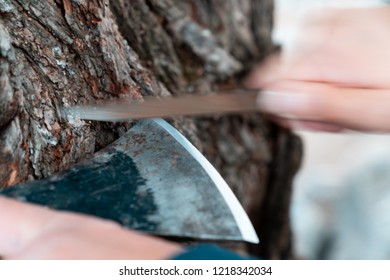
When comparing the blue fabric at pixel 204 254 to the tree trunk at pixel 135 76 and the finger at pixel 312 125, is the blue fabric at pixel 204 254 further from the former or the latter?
the finger at pixel 312 125

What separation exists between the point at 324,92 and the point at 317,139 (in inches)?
75.3

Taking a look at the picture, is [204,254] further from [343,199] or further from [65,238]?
[343,199]

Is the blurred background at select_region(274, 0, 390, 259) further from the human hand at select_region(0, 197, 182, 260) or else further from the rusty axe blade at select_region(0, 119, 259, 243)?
the human hand at select_region(0, 197, 182, 260)

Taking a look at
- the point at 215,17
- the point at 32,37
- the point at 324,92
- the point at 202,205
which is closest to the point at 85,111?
the point at 32,37

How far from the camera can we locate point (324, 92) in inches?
Answer: 52.2

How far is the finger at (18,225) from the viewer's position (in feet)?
3.30

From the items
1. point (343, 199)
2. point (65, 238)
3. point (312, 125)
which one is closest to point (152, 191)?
point (65, 238)

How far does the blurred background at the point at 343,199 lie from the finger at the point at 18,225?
2.01 m

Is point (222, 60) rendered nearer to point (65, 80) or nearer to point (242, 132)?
point (242, 132)

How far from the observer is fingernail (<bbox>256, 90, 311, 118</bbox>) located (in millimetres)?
1316

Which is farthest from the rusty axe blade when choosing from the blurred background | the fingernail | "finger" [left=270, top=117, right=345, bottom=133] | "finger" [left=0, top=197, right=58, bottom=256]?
the blurred background

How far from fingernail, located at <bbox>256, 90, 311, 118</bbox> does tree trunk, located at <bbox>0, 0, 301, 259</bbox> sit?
0.32 meters

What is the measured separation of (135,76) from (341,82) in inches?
20.5

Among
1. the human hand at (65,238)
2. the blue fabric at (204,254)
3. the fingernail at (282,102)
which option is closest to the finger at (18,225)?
the human hand at (65,238)
